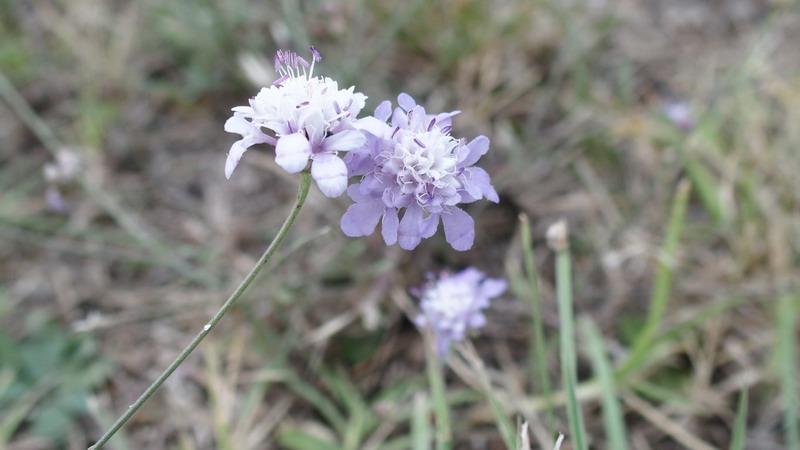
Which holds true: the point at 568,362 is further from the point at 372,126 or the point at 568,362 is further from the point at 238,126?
the point at 238,126

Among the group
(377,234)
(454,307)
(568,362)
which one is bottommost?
(568,362)

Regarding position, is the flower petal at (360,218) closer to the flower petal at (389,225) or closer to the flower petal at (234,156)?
the flower petal at (389,225)

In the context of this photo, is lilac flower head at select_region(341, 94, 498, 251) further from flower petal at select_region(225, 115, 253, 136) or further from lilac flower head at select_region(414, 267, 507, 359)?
lilac flower head at select_region(414, 267, 507, 359)

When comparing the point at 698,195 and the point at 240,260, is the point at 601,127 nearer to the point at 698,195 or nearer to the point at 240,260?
the point at 698,195

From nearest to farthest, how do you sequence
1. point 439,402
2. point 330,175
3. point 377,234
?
1. point 330,175
2. point 439,402
3. point 377,234

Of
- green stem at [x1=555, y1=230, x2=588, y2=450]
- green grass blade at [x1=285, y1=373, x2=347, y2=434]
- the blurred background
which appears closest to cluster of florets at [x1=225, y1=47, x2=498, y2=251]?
green stem at [x1=555, y1=230, x2=588, y2=450]

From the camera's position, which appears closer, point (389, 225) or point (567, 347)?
point (389, 225)

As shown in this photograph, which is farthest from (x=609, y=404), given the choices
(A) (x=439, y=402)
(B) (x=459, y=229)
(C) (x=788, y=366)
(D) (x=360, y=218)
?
(D) (x=360, y=218)
